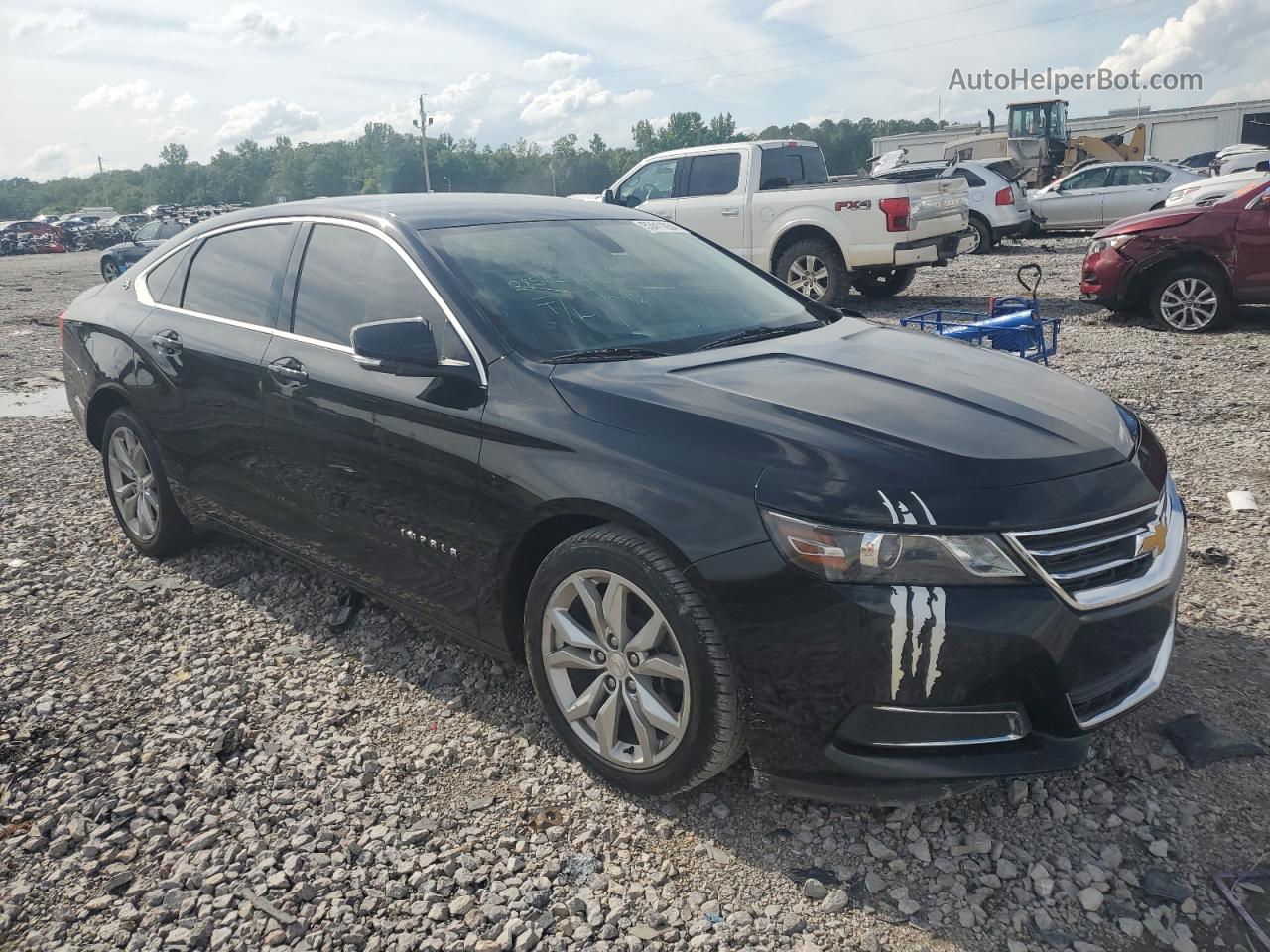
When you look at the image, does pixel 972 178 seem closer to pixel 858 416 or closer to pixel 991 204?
pixel 991 204

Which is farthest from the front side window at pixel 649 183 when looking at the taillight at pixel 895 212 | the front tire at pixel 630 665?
the front tire at pixel 630 665

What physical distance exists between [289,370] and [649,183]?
10.0m

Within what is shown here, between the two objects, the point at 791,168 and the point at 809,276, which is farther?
the point at 791,168

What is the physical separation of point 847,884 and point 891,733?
0.43 metres

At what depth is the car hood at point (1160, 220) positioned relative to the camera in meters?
9.18

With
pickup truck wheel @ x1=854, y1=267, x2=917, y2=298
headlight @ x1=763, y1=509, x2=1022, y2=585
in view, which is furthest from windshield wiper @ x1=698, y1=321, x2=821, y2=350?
pickup truck wheel @ x1=854, y1=267, x2=917, y2=298

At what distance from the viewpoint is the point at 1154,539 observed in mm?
2594

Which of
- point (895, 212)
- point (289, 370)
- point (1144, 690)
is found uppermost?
point (895, 212)

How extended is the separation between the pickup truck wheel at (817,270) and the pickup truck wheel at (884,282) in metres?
0.60

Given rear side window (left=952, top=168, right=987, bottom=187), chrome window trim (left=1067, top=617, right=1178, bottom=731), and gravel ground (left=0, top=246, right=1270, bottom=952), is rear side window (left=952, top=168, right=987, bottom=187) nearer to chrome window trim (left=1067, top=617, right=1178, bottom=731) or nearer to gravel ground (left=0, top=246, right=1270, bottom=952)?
gravel ground (left=0, top=246, right=1270, bottom=952)

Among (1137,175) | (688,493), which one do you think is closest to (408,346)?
(688,493)

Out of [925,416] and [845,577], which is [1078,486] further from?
[845,577]

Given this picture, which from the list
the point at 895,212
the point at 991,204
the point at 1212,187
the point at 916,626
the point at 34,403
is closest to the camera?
the point at 916,626

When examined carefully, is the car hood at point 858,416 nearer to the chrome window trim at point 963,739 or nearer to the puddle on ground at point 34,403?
the chrome window trim at point 963,739
